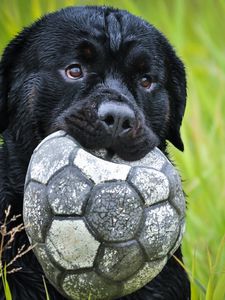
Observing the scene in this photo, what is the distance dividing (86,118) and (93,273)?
0.76 meters

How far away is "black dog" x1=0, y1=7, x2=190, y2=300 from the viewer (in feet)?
15.4

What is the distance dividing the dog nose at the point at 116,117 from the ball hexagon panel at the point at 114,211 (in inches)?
14.4

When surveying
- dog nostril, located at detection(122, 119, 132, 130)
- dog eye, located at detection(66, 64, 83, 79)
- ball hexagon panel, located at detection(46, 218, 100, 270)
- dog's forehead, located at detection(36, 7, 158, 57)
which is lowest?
ball hexagon panel, located at detection(46, 218, 100, 270)

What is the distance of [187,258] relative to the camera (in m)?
5.98

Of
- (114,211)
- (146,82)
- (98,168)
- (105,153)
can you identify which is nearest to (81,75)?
(146,82)

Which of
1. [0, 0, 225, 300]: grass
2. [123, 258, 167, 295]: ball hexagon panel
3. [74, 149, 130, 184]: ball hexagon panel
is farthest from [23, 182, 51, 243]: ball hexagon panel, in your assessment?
[0, 0, 225, 300]: grass

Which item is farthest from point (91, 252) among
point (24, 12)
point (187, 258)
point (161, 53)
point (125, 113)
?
point (24, 12)

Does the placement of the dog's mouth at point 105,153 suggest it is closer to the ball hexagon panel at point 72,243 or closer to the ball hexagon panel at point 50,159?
the ball hexagon panel at point 50,159

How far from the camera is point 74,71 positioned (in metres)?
4.87

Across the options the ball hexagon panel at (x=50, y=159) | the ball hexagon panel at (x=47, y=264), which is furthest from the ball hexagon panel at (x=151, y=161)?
the ball hexagon panel at (x=47, y=264)

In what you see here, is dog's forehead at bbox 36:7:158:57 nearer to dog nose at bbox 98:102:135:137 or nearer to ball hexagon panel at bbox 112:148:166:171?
dog nose at bbox 98:102:135:137

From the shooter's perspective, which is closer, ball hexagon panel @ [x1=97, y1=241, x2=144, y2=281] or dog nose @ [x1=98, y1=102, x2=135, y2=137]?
ball hexagon panel @ [x1=97, y1=241, x2=144, y2=281]

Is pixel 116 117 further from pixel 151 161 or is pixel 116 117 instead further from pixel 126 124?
pixel 151 161

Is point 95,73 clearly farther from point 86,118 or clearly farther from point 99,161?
point 99,161
